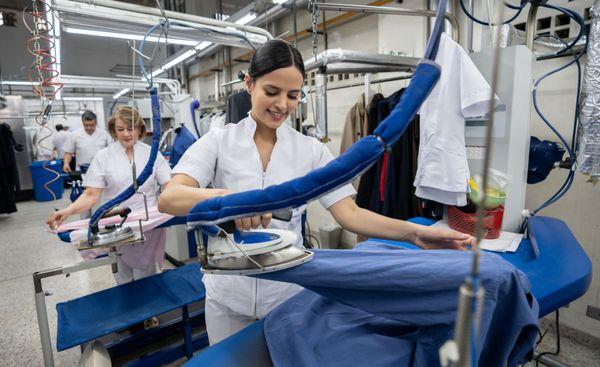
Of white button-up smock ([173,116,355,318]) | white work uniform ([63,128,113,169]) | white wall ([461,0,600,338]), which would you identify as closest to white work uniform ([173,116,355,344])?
white button-up smock ([173,116,355,318])

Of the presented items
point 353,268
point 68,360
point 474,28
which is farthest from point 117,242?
point 474,28

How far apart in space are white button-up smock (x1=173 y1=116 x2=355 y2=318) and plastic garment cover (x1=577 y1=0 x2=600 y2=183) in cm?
95

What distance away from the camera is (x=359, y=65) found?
2.12 meters

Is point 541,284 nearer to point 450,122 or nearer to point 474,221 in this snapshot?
point 474,221

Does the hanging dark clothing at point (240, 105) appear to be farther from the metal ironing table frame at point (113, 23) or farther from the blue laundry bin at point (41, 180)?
the blue laundry bin at point (41, 180)

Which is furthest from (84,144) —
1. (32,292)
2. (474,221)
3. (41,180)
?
(474,221)

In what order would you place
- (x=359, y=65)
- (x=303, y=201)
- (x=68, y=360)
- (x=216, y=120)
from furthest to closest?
(x=216, y=120), (x=359, y=65), (x=68, y=360), (x=303, y=201)

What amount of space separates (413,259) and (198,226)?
0.43 metres

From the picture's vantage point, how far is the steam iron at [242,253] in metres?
0.66

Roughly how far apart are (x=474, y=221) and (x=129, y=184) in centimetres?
183

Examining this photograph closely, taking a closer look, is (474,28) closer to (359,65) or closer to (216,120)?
(359,65)

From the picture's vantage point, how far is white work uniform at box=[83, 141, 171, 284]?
203cm

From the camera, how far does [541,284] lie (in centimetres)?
88

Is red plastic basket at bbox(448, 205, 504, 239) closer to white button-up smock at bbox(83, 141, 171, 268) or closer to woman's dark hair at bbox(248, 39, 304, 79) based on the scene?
woman's dark hair at bbox(248, 39, 304, 79)
